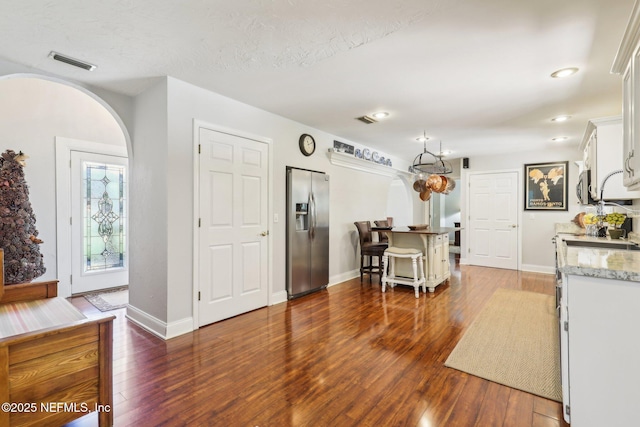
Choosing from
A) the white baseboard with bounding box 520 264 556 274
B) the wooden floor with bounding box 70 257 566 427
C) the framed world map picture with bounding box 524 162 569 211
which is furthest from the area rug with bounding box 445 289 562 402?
the framed world map picture with bounding box 524 162 569 211

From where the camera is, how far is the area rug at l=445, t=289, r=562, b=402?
7.00 feet

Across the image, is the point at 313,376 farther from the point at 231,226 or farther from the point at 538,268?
the point at 538,268

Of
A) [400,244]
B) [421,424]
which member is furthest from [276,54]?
[400,244]

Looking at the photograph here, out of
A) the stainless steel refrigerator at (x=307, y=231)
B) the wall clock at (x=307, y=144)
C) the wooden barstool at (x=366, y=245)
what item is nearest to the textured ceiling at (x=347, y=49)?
the wall clock at (x=307, y=144)

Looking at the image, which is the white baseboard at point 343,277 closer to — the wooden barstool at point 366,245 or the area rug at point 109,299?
the wooden barstool at point 366,245

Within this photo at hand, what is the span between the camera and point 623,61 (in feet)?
6.60

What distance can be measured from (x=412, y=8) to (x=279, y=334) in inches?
110

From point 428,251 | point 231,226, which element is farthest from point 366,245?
point 231,226

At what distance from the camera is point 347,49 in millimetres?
2320

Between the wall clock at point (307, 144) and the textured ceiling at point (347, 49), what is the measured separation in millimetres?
639

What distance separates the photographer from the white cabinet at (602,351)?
139cm

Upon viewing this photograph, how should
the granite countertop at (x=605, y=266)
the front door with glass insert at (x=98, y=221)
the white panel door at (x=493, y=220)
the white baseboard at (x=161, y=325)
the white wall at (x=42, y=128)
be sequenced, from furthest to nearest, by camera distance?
the white panel door at (x=493, y=220), the front door with glass insert at (x=98, y=221), the white wall at (x=42, y=128), the white baseboard at (x=161, y=325), the granite countertop at (x=605, y=266)

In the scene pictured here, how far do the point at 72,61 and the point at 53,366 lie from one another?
7.75 feet

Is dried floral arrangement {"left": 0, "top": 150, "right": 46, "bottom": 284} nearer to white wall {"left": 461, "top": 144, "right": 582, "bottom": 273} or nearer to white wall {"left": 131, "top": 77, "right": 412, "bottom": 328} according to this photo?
white wall {"left": 131, "top": 77, "right": 412, "bottom": 328}
